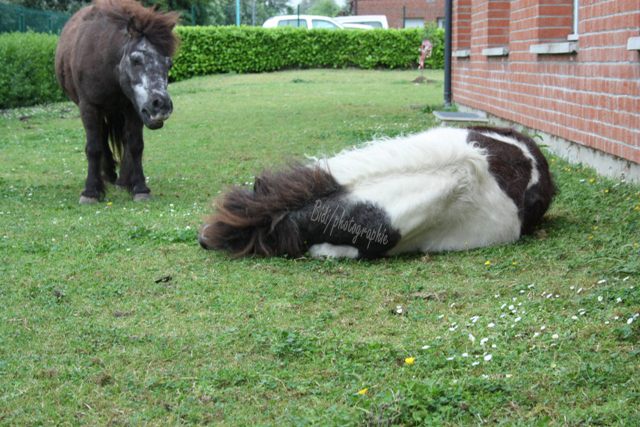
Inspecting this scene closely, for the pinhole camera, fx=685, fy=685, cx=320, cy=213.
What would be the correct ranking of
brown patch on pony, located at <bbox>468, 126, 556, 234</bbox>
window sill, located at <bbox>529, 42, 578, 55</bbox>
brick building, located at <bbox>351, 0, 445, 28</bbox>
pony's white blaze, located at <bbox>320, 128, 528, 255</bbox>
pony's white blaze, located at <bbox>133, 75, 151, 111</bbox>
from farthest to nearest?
brick building, located at <bbox>351, 0, 445, 28</bbox> → window sill, located at <bbox>529, 42, 578, 55</bbox> → pony's white blaze, located at <bbox>133, 75, 151, 111</bbox> → brown patch on pony, located at <bbox>468, 126, 556, 234</bbox> → pony's white blaze, located at <bbox>320, 128, 528, 255</bbox>

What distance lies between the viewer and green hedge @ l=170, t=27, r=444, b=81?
2678 centimetres

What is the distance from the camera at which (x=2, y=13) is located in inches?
777

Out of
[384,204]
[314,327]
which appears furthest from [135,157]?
[314,327]

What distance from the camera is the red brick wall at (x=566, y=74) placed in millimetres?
5973

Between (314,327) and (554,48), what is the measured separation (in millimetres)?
5593

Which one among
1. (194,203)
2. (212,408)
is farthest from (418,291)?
(194,203)

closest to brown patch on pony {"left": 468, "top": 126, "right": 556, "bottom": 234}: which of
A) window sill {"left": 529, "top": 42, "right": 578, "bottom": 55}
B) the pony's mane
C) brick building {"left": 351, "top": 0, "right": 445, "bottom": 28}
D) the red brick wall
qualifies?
the red brick wall

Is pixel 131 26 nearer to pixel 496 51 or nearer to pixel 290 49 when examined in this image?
pixel 496 51

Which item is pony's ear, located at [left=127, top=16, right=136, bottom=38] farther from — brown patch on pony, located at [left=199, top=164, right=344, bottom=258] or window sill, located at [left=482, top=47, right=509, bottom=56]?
window sill, located at [left=482, top=47, right=509, bottom=56]

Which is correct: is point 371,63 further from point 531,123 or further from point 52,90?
point 531,123

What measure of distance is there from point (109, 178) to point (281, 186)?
3926 mm

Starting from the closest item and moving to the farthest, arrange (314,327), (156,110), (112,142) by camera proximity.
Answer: (314,327), (156,110), (112,142)

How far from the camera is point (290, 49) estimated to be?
27578 millimetres

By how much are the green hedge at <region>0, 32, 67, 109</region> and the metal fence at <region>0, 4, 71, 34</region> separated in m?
1.10
